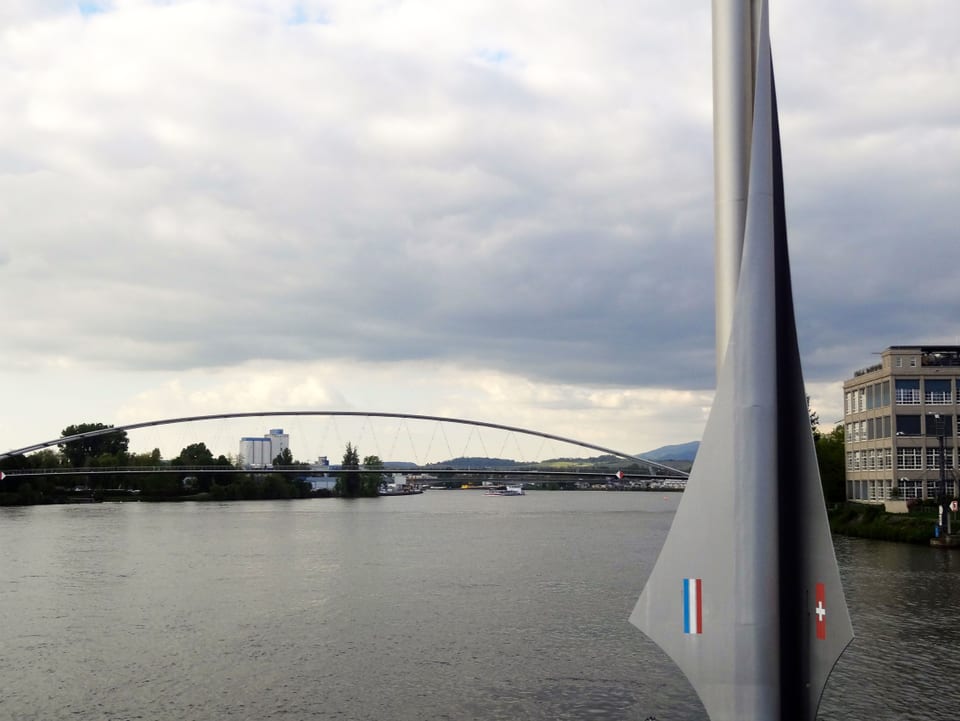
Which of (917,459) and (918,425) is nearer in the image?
(917,459)

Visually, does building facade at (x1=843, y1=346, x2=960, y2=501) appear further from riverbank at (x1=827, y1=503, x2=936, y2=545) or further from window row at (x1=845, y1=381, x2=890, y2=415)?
riverbank at (x1=827, y1=503, x2=936, y2=545)

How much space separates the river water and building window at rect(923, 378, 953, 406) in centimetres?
1960

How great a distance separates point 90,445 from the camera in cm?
15350

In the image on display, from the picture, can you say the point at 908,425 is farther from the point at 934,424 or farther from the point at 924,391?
the point at 924,391

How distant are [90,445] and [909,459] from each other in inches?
4905

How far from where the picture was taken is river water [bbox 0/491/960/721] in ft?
66.9

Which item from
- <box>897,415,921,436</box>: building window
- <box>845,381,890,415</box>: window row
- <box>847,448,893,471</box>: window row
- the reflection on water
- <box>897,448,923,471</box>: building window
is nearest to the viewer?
the reflection on water

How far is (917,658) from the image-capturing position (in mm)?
24422

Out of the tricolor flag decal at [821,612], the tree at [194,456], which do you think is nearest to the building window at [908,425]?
the tricolor flag decal at [821,612]

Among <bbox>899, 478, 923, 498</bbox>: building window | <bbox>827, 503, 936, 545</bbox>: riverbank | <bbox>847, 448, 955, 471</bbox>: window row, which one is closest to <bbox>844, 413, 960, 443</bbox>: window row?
<bbox>847, 448, 955, 471</bbox>: window row

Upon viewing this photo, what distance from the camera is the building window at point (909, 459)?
237ft

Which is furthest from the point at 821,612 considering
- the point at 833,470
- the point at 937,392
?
the point at 833,470

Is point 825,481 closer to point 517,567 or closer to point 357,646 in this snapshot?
point 517,567

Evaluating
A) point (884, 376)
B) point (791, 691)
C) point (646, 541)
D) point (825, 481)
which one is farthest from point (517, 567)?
point (825, 481)
